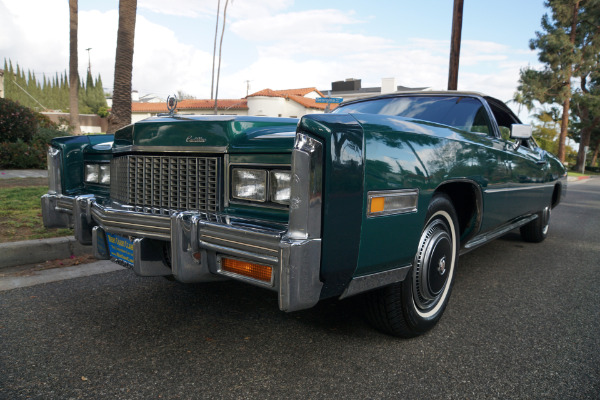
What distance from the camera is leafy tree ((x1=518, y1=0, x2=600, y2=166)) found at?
2789cm

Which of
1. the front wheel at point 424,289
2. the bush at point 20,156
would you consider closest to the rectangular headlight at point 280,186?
the front wheel at point 424,289

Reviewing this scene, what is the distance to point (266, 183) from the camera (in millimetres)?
2256

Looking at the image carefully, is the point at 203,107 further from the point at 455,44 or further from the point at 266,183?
the point at 266,183

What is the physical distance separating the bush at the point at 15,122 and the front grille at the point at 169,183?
1056 centimetres

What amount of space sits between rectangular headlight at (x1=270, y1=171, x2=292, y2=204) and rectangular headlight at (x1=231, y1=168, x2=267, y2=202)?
1.7 inches

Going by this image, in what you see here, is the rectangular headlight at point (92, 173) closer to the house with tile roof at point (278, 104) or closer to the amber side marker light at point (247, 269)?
the amber side marker light at point (247, 269)

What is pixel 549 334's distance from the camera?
2740mm

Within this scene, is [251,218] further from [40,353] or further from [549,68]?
[549,68]

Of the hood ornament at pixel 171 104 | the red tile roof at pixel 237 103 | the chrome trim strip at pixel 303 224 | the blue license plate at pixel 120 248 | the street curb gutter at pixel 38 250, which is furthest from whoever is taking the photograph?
the red tile roof at pixel 237 103

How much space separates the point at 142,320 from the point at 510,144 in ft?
10.7

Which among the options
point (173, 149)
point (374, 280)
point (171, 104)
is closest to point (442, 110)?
point (374, 280)

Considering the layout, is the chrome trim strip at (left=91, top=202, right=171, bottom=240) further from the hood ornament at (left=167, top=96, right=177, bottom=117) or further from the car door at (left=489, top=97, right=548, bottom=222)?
the car door at (left=489, top=97, right=548, bottom=222)

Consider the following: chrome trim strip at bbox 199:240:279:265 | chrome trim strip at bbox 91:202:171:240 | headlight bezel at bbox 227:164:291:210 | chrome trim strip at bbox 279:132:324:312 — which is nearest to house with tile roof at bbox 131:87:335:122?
chrome trim strip at bbox 91:202:171:240

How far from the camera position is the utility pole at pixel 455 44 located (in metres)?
11.1
